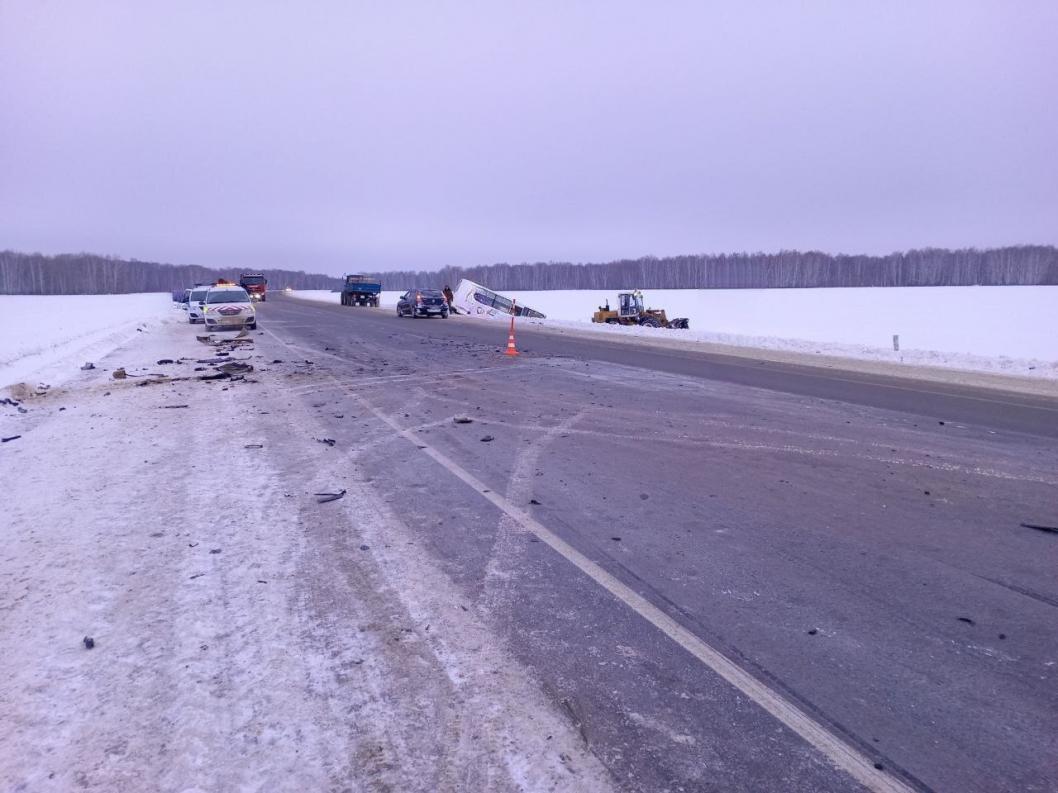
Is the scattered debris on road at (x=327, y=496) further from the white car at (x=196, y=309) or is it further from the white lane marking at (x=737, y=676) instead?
the white car at (x=196, y=309)

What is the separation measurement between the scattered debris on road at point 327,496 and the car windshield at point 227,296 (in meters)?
27.1

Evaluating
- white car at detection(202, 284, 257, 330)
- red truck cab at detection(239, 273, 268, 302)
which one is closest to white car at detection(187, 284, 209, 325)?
white car at detection(202, 284, 257, 330)

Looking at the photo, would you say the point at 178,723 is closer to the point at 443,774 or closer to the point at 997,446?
the point at 443,774

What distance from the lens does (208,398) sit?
13070 mm

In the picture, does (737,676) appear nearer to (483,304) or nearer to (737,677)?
(737,677)

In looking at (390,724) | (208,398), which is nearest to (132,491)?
(390,724)

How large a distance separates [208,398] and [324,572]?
913 centimetres

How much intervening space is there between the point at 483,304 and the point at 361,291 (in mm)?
19631

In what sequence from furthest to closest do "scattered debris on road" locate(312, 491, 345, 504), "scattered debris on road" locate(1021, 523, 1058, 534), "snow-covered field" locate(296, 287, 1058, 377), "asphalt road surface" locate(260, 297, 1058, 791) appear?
"snow-covered field" locate(296, 287, 1058, 377) < "scattered debris on road" locate(312, 491, 345, 504) < "scattered debris on road" locate(1021, 523, 1058, 534) < "asphalt road surface" locate(260, 297, 1058, 791)

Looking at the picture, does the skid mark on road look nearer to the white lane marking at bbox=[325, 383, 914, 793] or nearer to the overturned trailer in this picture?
the white lane marking at bbox=[325, 383, 914, 793]

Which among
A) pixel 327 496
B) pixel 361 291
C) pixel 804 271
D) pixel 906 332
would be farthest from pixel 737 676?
pixel 804 271

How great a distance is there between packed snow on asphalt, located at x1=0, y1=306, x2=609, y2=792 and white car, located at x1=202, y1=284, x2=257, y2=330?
24.1m

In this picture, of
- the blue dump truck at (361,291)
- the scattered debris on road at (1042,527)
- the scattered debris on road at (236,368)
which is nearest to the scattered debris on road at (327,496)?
the scattered debris on road at (1042,527)

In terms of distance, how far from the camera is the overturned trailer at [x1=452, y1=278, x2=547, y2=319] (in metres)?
47.8
